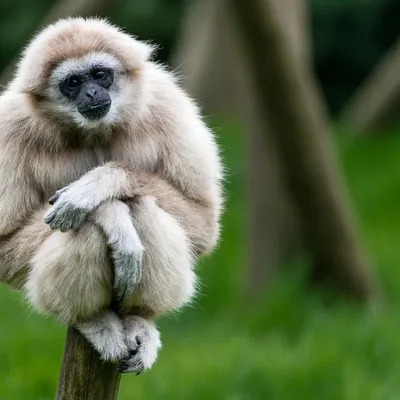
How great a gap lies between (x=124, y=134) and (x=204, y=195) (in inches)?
17.7

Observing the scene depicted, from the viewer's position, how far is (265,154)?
911cm

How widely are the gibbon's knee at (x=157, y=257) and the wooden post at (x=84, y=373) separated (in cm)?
26

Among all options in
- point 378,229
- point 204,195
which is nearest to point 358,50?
point 378,229

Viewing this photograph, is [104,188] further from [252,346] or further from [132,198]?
[252,346]

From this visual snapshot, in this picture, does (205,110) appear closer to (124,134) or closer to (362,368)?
(362,368)

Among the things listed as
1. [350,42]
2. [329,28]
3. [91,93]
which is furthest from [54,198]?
[350,42]

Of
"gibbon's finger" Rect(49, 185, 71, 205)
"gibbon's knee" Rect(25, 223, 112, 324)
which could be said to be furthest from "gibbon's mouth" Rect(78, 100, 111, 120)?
"gibbon's knee" Rect(25, 223, 112, 324)

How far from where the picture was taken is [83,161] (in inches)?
165

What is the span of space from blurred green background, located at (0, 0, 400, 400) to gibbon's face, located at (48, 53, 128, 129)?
3.74 ft

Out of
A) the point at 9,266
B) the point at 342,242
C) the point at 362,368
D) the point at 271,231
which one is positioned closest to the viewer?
the point at 9,266

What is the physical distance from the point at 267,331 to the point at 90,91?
4875 mm

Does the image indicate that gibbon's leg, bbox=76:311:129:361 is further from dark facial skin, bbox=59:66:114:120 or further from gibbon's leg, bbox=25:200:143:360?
dark facial skin, bbox=59:66:114:120

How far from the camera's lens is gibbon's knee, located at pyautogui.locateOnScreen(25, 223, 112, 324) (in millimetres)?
3740

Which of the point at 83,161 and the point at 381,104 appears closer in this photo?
the point at 83,161
